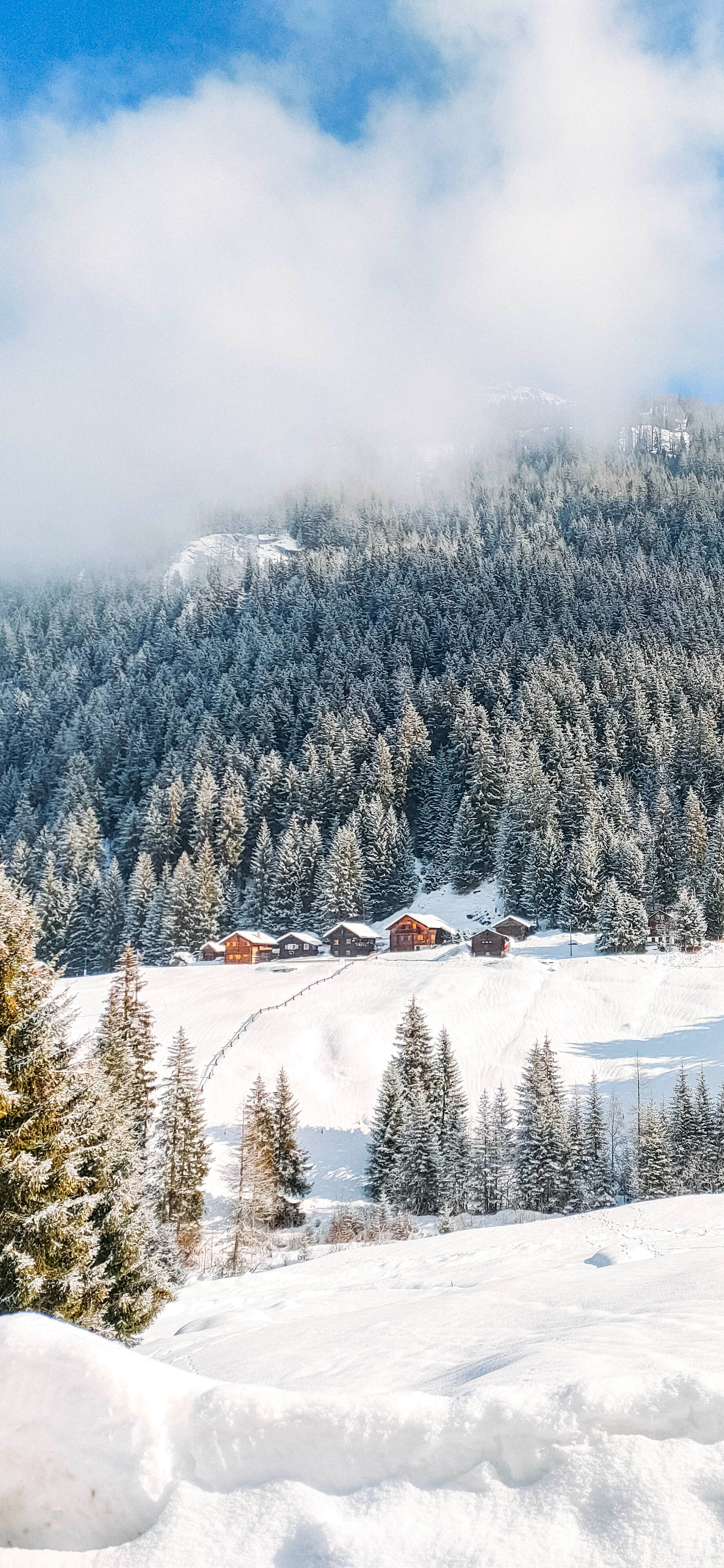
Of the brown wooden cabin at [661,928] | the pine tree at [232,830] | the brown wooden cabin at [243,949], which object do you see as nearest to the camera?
the brown wooden cabin at [661,928]

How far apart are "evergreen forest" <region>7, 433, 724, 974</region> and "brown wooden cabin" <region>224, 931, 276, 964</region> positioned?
21.5 feet

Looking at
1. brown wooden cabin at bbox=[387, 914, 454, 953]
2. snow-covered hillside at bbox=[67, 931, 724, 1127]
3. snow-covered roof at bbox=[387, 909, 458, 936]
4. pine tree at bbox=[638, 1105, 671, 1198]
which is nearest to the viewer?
pine tree at bbox=[638, 1105, 671, 1198]

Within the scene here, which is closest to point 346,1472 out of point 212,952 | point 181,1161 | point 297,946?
point 181,1161

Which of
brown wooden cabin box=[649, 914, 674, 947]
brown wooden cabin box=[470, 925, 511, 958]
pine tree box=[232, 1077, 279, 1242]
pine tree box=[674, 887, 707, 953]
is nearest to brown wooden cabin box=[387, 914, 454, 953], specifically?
brown wooden cabin box=[470, 925, 511, 958]

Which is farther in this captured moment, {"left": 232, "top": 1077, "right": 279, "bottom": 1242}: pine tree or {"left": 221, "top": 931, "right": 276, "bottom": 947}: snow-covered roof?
{"left": 221, "top": 931, "right": 276, "bottom": 947}: snow-covered roof

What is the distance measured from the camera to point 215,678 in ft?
490

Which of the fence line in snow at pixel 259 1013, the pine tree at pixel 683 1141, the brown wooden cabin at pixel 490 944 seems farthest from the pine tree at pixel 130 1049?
the brown wooden cabin at pixel 490 944

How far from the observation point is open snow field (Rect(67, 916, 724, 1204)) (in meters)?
45.4

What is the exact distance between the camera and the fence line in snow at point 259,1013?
46750 millimetres

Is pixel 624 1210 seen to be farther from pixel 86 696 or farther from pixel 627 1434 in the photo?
pixel 86 696

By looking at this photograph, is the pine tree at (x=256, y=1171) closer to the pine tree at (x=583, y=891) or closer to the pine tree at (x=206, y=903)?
the pine tree at (x=583, y=891)

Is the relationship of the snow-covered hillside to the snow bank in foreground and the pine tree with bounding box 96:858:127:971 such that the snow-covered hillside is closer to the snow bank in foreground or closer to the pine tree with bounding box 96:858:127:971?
the pine tree with bounding box 96:858:127:971

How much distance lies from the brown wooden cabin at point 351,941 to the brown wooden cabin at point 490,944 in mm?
11615

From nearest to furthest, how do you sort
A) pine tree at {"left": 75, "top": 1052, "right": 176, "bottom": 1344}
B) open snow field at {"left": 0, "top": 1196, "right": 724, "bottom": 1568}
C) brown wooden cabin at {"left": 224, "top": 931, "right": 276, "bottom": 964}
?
1. open snow field at {"left": 0, "top": 1196, "right": 724, "bottom": 1568}
2. pine tree at {"left": 75, "top": 1052, "right": 176, "bottom": 1344}
3. brown wooden cabin at {"left": 224, "top": 931, "right": 276, "bottom": 964}
